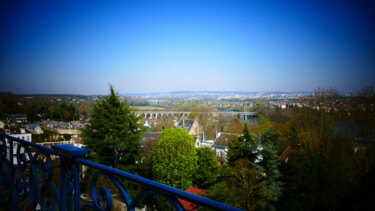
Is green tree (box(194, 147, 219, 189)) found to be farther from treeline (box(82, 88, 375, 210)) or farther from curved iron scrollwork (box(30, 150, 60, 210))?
curved iron scrollwork (box(30, 150, 60, 210))

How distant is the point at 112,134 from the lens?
1309 cm

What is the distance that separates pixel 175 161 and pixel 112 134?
406 centimetres

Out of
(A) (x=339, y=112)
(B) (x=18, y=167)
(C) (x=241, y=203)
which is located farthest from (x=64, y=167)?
(A) (x=339, y=112)

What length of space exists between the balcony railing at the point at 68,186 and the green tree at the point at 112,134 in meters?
10.8

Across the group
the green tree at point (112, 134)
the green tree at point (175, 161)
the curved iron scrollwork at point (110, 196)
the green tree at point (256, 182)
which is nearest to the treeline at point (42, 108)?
the green tree at point (112, 134)

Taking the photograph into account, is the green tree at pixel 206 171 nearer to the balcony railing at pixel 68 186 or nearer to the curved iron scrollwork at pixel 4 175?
the curved iron scrollwork at pixel 4 175

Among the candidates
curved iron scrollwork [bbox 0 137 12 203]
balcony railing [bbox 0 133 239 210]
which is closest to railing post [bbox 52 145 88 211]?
balcony railing [bbox 0 133 239 210]

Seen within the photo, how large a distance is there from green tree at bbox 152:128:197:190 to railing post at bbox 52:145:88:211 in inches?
444

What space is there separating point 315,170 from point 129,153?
987 cm

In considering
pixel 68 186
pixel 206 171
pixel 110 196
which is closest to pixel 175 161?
pixel 206 171

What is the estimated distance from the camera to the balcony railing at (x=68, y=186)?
95 cm

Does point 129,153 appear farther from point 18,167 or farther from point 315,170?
point 18,167

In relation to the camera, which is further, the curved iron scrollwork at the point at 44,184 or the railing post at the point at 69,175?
the curved iron scrollwork at the point at 44,184

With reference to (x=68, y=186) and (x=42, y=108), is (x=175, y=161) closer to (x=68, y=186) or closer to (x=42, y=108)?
(x=42, y=108)
